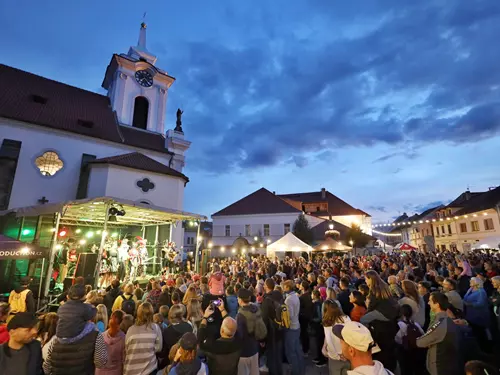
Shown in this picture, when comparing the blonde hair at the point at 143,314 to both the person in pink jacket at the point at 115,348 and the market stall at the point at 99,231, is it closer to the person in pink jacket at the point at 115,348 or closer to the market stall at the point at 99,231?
the person in pink jacket at the point at 115,348

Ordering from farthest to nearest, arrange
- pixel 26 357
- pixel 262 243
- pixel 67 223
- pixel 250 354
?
1. pixel 262 243
2. pixel 67 223
3. pixel 250 354
4. pixel 26 357

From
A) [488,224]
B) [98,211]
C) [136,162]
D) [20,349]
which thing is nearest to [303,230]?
[488,224]

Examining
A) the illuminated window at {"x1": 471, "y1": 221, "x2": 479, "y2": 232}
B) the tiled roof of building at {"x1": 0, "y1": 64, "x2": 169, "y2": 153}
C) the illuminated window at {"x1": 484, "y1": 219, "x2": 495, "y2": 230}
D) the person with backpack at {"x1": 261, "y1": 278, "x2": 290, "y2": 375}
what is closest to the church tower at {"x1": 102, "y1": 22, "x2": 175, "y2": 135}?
the tiled roof of building at {"x1": 0, "y1": 64, "x2": 169, "y2": 153}

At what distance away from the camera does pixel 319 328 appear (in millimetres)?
6473

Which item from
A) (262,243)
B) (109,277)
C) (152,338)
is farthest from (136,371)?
(262,243)

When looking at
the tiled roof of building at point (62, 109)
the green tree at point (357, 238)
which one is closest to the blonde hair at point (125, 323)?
the tiled roof of building at point (62, 109)

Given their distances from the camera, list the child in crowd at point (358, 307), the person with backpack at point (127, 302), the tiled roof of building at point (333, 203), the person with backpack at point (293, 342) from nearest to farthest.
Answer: the child in crowd at point (358, 307) → the person with backpack at point (127, 302) → the person with backpack at point (293, 342) → the tiled roof of building at point (333, 203)

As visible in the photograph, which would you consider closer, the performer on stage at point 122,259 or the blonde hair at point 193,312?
the blonde hair at point 193,312

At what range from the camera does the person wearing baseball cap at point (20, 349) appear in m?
2.73

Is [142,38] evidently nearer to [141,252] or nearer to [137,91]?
[137,91]

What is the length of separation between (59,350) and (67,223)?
1534 cm

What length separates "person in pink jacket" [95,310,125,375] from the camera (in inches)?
140

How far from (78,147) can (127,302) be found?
2130cm

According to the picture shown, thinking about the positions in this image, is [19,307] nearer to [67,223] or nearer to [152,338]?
[152,338]
